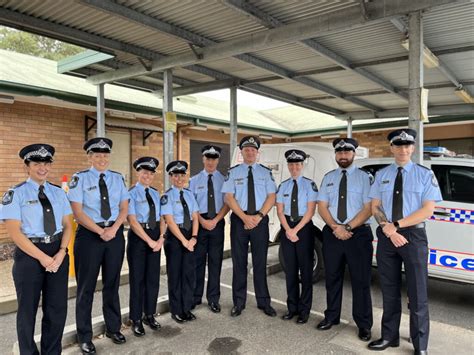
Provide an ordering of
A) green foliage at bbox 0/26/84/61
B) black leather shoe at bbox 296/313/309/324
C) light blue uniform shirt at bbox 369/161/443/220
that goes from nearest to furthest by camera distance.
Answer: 1. light blue uniform shirt at bbox 369/161/443/220
2. black leather shoe at bbox 296/313/309/324
3. green foliage at bbox 0/26/84/61

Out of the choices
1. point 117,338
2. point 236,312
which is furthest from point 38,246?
point 236,312

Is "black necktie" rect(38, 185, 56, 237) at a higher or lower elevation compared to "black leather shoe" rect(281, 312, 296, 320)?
higher

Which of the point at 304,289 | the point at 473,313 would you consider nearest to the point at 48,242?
the point at 304,289

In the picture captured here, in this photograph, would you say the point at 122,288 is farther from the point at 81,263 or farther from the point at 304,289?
the point at 304,289

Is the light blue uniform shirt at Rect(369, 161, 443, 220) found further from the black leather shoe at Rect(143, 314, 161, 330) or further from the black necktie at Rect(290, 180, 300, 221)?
the black leather shoe at Rect(143, 314, 161, 330)

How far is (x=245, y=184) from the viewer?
4.82m

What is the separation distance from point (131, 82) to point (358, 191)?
217 inches

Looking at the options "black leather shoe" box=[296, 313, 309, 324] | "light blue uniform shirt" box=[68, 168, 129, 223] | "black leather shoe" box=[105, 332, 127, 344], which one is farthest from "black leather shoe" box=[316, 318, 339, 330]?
"light blue uniform shirt" box=[68, 168, 129, 223]

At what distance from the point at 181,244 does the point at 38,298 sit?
1.57m

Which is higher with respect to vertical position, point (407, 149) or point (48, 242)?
point (407, 149)

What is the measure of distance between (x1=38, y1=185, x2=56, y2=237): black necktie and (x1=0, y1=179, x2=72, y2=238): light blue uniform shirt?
2 centimetres

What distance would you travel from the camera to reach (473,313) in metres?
5.06

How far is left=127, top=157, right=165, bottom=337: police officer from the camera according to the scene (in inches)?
163

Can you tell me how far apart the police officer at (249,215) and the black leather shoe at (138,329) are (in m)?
1.10
